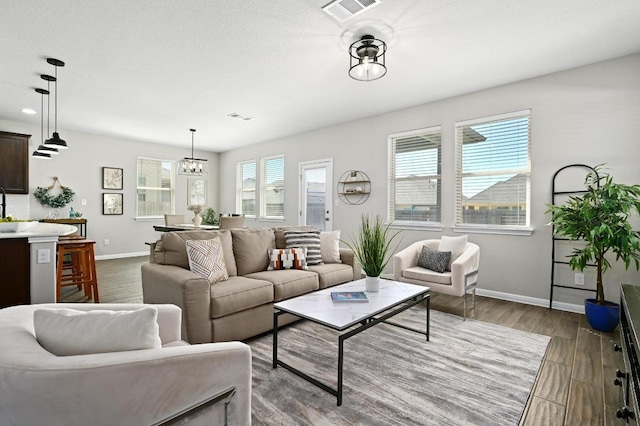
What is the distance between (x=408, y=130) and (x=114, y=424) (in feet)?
16.0

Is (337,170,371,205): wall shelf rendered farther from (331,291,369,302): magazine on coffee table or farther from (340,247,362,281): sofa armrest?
(331,291,369,302): magazine on coffee table

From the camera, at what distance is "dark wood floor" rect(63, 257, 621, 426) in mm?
1829

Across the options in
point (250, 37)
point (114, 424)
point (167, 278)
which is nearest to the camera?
point (114, 424)

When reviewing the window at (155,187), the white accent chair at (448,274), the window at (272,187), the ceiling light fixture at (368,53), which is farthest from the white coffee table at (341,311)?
the window at (155,187)

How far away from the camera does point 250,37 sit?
2949 mm

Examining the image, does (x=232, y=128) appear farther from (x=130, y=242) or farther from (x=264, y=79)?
(x=130, y=242)

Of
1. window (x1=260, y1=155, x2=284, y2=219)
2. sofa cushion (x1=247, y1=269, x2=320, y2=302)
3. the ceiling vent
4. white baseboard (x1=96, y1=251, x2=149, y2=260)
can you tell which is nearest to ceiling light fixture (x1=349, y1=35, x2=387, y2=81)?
the ceiling vent

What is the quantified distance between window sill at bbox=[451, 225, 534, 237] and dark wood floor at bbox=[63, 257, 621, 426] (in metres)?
0.85

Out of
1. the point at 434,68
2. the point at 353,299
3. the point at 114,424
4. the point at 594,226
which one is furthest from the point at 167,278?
the point at 594,226

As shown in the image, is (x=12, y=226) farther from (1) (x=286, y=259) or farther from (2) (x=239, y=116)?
(2) (x=239, y=116)

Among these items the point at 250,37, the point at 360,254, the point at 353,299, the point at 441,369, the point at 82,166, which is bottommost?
the point at 441,369

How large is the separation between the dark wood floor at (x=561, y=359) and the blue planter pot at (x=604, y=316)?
0.22 feet

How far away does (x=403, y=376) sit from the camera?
85.4 inches

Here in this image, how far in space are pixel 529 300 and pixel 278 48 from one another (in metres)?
4.03
